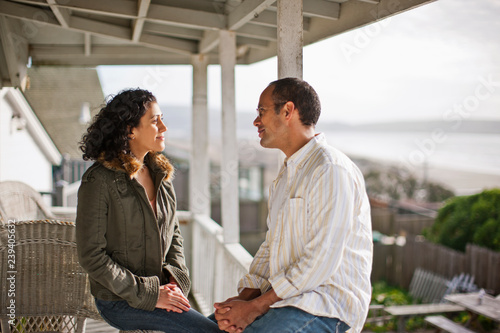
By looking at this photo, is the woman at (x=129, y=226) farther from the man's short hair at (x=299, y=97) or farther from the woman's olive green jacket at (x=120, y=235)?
the man's short hair at (x=299, y=97)

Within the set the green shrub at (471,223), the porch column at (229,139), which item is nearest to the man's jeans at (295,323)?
the porch column at (229,139)

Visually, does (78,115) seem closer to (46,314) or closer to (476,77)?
(46,314)

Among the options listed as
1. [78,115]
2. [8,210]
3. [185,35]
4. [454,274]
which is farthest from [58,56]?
[78,115]

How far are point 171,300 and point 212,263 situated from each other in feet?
8.44

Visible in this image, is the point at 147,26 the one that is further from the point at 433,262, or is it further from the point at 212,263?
the point at 433,262

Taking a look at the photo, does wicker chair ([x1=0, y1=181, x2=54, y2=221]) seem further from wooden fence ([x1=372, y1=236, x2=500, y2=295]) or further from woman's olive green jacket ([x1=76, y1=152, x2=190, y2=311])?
wooden fence ([x1=372, y1=236, x2=500, y2=295])

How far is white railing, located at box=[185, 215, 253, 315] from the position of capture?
3.35 m

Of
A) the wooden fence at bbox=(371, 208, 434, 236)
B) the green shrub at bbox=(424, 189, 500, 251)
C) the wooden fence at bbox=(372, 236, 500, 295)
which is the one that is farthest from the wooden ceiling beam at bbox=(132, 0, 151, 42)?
the wooden fence at bbox=(371, 208, 434, 236)

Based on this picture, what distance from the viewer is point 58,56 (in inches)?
194

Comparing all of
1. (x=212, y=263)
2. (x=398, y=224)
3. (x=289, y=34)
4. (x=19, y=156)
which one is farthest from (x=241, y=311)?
(x=398, y=224)

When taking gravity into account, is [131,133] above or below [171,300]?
above

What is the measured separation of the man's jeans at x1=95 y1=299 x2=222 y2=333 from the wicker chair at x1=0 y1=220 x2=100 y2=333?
293 mm

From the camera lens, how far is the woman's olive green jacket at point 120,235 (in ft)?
5.44

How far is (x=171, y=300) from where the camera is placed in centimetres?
176
